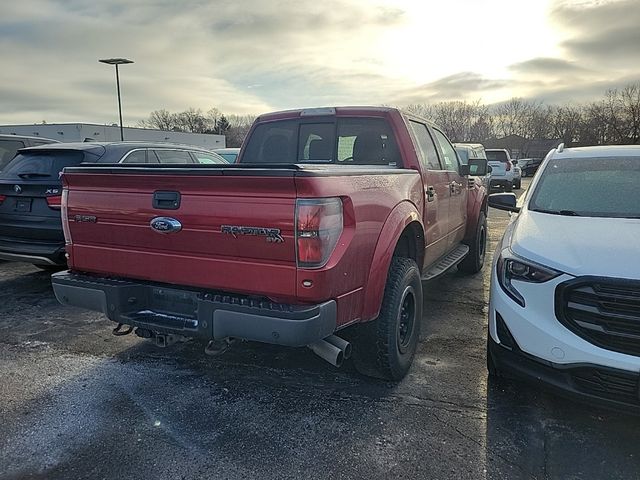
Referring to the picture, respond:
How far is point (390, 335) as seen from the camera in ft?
10.9

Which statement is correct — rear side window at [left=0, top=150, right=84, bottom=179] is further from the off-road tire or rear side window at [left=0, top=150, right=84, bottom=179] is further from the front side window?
the off-road tire

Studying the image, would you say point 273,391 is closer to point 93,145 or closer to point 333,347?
point 333,347

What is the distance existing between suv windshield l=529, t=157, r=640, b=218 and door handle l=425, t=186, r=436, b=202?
81 centimetres

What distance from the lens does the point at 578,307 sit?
2.72 meters

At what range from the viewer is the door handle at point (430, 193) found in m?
4.13

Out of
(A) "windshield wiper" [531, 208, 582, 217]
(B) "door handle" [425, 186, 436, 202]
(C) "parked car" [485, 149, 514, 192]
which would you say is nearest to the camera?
(A) "windshield wiper" [531, 208, 582, 217]

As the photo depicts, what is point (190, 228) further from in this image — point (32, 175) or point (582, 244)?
point (32, 175)

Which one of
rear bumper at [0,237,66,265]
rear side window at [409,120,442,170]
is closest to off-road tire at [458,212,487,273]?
rear side window at [409,120,442,170]

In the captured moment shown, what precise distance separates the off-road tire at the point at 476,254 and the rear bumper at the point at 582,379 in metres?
3.82

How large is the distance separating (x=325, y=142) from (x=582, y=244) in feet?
7.87

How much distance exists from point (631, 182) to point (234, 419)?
138 inches

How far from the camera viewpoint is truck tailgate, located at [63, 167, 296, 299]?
2555 mm

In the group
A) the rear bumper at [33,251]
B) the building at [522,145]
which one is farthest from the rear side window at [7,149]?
the building at [522,145]

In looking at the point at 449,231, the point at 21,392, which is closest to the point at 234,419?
the point at 21,392
